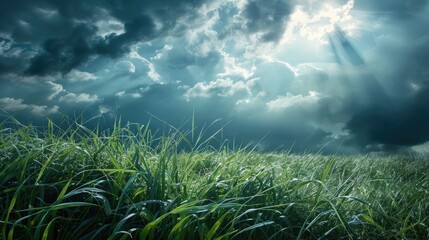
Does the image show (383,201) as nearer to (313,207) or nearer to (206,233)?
(313,207)

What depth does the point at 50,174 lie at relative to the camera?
2.88m

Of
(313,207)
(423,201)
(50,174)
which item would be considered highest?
(50,174)

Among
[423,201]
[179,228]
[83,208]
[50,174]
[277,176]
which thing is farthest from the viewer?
[423,201]

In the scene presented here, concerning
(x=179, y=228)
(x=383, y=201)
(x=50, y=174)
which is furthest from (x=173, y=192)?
(x=383, y=201)

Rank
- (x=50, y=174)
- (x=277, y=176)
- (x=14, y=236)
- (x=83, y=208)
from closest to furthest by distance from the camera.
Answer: (x=14, y=236) < (x=83, y=208) < (x=50, y=174) < (x=277, y=176)

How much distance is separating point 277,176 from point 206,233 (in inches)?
51.9

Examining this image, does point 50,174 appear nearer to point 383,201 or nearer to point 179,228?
point 179,228

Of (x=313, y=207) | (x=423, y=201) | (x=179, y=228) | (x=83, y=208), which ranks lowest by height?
(x=423, y=201)

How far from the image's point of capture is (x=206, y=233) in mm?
2422

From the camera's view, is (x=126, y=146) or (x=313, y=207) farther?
(x=126, y=146)

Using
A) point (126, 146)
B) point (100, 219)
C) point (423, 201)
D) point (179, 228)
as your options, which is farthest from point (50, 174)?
point (423, 201)

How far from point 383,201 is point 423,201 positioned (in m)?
0.47

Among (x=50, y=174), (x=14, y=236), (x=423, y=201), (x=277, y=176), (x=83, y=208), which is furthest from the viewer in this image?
(x=423, y=201)

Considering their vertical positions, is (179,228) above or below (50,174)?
below
